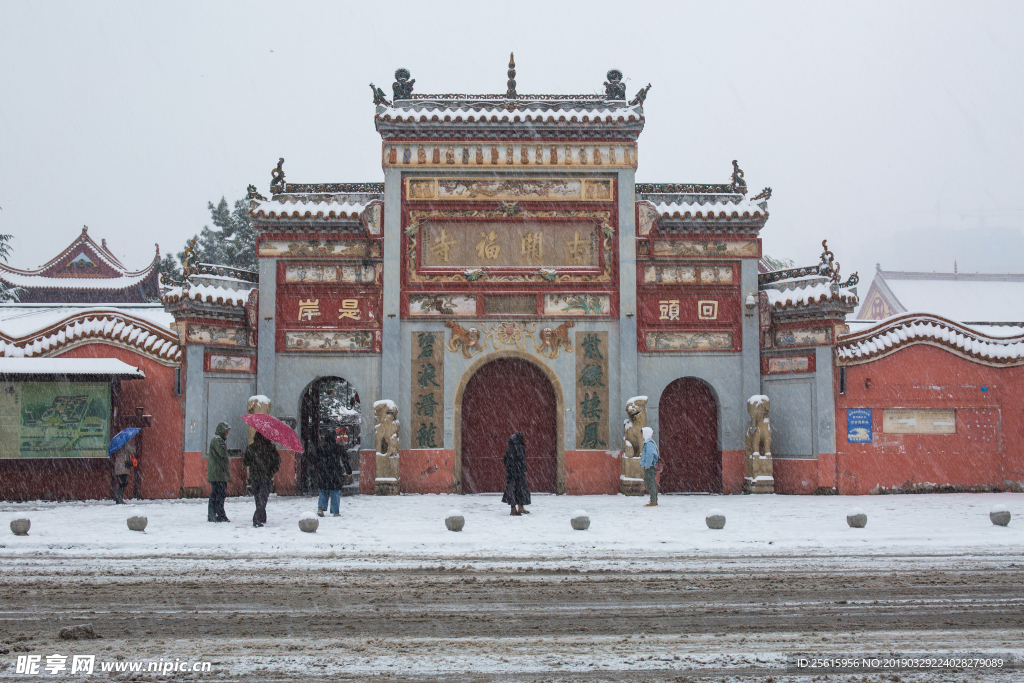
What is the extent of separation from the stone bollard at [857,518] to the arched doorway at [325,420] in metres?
7.52

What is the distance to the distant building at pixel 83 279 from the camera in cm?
2622

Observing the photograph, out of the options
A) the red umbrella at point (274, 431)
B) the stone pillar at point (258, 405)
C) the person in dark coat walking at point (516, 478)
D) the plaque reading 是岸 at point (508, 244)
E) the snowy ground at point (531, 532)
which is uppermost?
the plaque reading 是岸 at point (508, 244)

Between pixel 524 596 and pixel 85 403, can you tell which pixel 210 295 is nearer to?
pixel 85 403

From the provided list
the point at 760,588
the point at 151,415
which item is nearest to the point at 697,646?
the point at 760,588

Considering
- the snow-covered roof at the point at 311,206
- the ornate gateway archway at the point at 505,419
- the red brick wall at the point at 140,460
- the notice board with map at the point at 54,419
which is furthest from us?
the ornate gateway archway at the point at 505,419

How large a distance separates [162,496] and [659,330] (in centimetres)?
1010

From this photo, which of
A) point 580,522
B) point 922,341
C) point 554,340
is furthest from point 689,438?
point 580,522

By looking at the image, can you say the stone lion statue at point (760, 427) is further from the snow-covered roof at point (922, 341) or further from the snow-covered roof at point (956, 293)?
the snow-covered roof at point (956, 293)

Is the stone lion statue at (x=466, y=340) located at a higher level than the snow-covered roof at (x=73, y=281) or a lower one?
lower

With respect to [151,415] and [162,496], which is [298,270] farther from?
[162,496]

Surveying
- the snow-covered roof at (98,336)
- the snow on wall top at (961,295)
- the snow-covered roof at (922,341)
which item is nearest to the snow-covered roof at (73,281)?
the snow-covered roof at (98,336)

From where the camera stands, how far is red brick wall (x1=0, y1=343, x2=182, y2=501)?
558 inches

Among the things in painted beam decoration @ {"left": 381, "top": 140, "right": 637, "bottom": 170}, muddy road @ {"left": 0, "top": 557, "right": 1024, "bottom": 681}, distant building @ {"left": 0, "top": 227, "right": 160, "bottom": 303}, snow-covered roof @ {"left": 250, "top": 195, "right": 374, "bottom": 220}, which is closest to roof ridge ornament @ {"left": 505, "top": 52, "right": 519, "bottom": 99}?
painted beam decoration @ {"left": 381, "top": 140, "right": 637, "bottom": 170}

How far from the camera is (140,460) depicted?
14.7 meters
